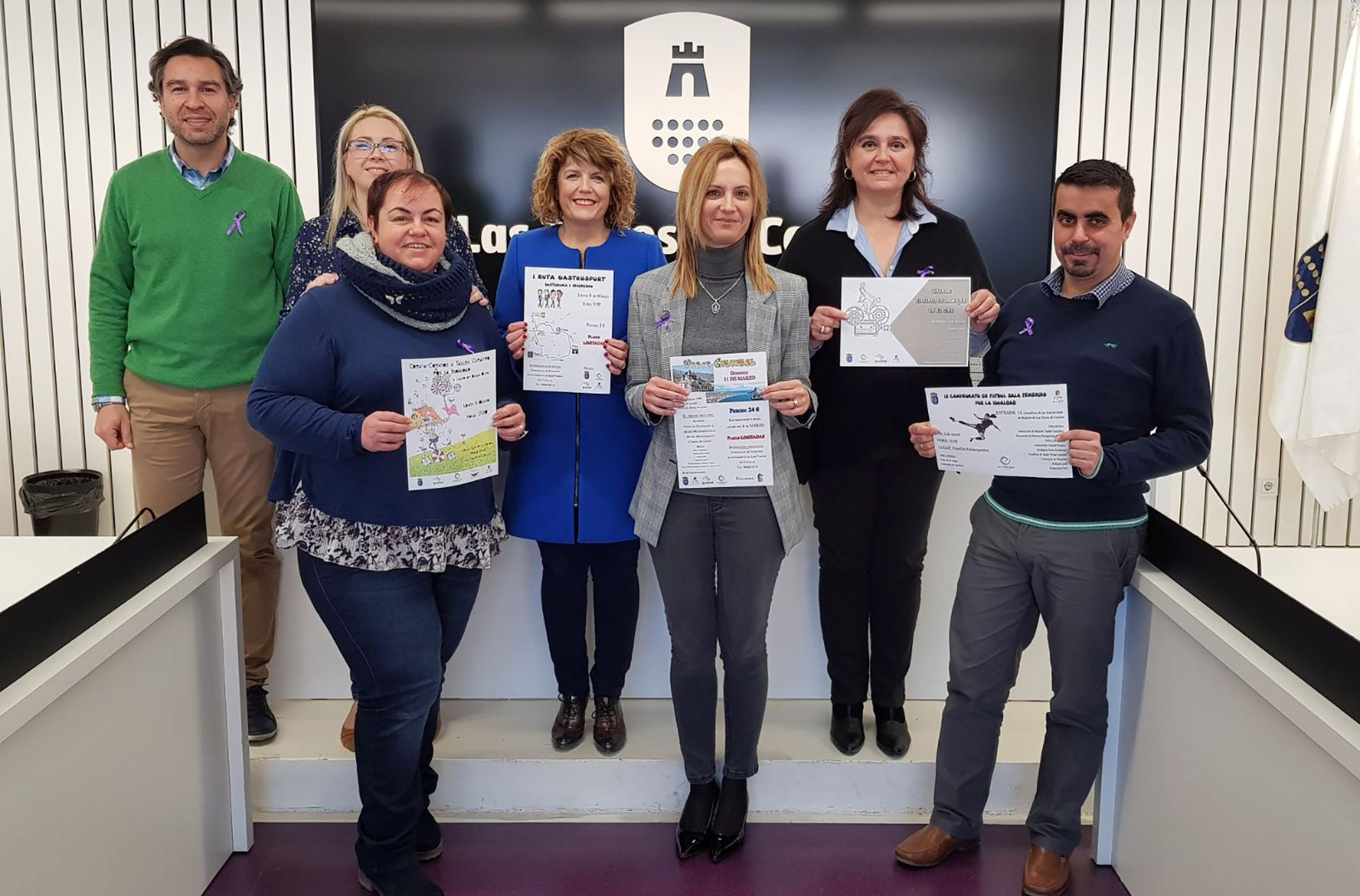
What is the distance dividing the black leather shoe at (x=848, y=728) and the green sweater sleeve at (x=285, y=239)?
6.36 feet

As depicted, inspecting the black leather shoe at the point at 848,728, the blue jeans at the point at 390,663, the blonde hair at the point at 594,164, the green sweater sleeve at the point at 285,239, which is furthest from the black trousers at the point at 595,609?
the green sweater sleeve at the point at 285,239

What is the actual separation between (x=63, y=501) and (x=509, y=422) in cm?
243

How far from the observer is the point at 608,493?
8.37 feet

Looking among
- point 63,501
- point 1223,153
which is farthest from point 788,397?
point 63,501

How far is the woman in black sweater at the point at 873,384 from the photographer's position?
7.90 feet

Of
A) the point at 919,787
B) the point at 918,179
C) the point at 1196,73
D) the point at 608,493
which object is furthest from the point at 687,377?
the point at 1196,73

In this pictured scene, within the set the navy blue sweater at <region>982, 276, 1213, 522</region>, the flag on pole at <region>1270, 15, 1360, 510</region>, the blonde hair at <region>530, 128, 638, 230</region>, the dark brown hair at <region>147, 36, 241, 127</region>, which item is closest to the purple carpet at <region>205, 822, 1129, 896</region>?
the navy blue sweater at <region>982, 276, 1213, 522</region>

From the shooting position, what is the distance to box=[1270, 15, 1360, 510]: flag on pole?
342cm

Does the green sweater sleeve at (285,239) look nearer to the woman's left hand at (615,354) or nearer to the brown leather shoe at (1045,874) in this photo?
the woman's left hand at (615,354)

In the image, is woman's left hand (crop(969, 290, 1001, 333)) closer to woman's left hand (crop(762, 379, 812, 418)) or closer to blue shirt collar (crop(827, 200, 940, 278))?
blue shirt collar (crop(827, 200, 940, 278))

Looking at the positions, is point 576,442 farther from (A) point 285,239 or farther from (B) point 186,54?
(B) point 186,54

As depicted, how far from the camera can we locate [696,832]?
2.55 m

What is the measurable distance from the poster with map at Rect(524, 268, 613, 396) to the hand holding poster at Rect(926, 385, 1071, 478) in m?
0.76

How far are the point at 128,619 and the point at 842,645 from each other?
171 cm
